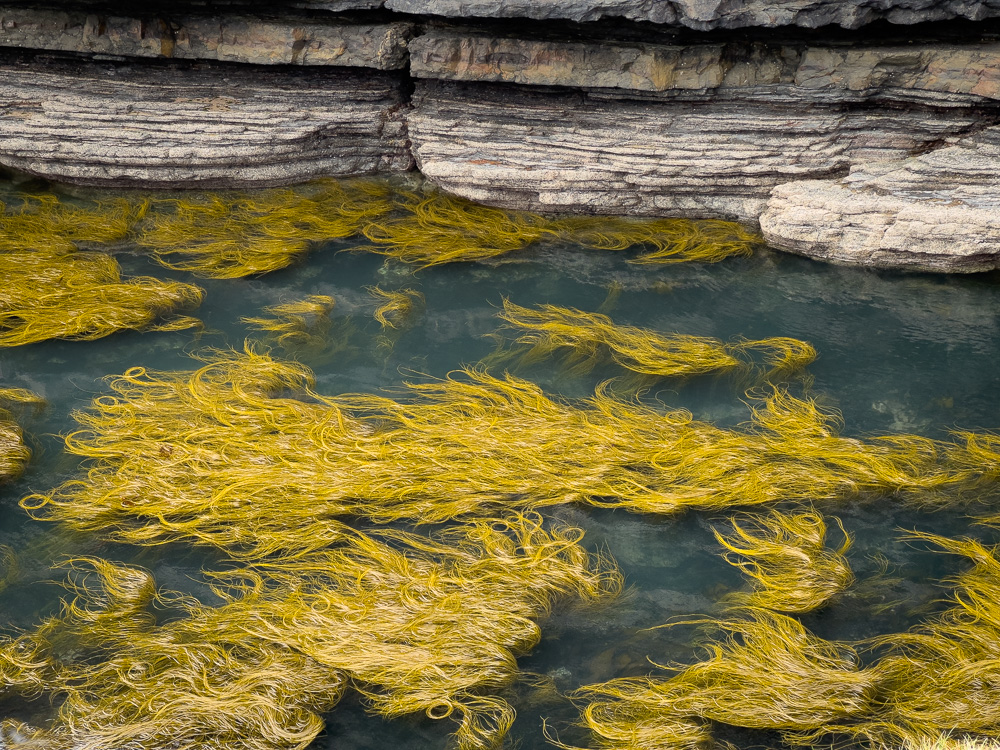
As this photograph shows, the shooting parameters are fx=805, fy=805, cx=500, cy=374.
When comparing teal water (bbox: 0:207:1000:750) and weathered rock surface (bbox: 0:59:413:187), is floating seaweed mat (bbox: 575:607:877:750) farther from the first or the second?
weathered rock surface (bbox: 0:59:413:187)

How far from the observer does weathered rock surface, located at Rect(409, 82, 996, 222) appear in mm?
4402

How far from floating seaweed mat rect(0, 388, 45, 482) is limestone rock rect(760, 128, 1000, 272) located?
3.64m

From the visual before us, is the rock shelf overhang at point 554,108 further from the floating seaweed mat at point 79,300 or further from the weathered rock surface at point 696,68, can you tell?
the floating seaweed mat at point 79,300

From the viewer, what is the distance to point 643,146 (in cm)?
452

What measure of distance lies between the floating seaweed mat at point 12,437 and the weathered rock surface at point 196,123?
5.97ft

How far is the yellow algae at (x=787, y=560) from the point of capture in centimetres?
263

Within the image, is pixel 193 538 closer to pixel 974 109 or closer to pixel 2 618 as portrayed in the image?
pixel 2 618

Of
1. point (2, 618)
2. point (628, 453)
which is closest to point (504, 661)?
point (628, 453)

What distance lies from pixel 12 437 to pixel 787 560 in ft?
9.59

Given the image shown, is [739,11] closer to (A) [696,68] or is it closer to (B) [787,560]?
(A) [696,68]

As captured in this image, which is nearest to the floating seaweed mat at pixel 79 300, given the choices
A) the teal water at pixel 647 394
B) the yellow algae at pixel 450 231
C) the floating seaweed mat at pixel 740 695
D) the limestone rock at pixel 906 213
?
the teal water at pixel 647 394

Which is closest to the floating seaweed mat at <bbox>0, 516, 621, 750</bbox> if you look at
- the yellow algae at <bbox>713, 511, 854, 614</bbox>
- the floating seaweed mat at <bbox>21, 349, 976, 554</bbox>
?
the floating seaweed mat at <bbox>21, 349, 976, 554</bbox>

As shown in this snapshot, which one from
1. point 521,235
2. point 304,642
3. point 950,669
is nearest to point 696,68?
point 521,235

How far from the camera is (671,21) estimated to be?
398 centimetres
